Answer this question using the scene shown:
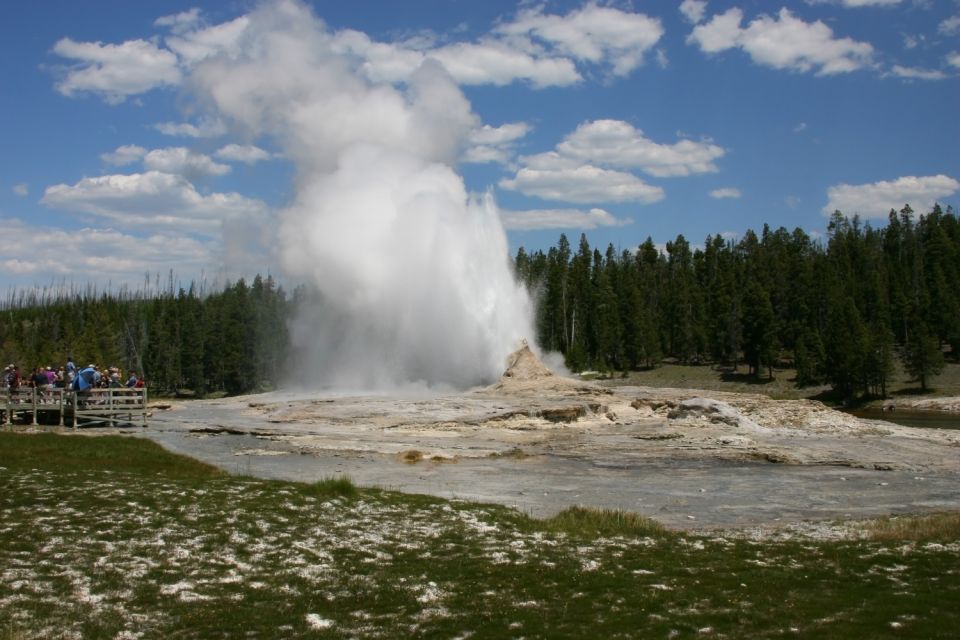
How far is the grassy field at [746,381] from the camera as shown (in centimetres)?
9338

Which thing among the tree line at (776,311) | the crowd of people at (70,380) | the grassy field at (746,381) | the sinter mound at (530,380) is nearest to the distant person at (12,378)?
the crowd of people at (70,380)

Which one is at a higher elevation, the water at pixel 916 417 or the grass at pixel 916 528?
the grass at pixel 916 528

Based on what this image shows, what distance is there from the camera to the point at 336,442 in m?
35.2

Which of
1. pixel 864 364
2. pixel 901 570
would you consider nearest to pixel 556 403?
pixel 901 570

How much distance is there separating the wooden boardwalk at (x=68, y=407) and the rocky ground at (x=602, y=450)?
204 centimetres

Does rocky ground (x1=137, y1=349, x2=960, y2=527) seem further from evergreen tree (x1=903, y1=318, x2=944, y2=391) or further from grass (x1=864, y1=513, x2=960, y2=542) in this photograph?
evergreen tree (x1=903, y1=318, x2=944, y2=391)

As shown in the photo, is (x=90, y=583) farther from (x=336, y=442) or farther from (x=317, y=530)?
(x=336, y=442)

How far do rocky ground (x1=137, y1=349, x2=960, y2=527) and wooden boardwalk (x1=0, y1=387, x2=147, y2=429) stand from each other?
2040 millimetres

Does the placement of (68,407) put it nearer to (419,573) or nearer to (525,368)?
(525,368)

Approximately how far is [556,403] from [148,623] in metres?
34.6

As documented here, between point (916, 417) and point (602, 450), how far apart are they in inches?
2017

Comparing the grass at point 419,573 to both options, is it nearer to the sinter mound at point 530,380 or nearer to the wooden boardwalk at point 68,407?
the wooden boardwalk at point 68,407

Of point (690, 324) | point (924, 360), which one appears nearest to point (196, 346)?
point (690, 324)

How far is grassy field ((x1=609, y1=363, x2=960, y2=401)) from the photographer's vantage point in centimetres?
9338
